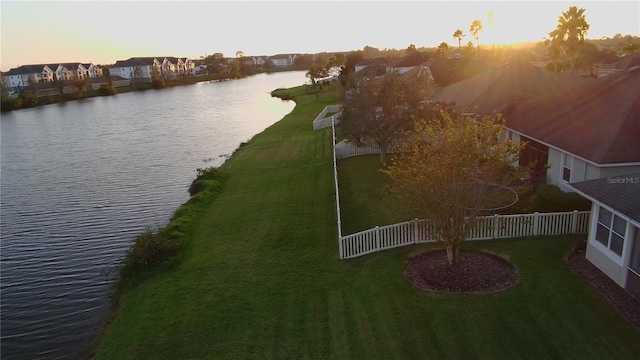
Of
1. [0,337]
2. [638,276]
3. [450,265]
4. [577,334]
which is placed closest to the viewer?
[577,334]

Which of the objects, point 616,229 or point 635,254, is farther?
point 616,229

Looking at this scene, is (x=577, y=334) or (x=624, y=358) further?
(x=577, y=334)

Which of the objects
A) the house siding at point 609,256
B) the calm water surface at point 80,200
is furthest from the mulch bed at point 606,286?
the calm water surface at point 80,200

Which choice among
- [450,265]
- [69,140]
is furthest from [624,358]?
[69,140]

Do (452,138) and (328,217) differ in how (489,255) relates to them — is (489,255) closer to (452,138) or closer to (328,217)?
(452,138)


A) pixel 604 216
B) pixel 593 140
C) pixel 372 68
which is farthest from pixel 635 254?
pixel 372 68

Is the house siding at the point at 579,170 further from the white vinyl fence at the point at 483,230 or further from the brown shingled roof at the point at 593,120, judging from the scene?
the white vinyl fence at the point at 483,230

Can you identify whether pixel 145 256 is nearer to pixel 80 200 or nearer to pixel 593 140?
pixel 80 200
